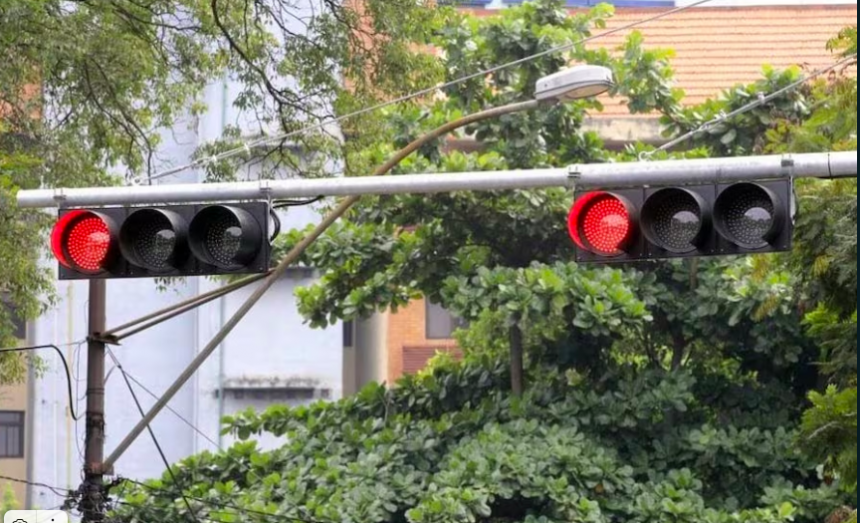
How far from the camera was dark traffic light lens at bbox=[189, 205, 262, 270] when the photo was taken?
9.26 m

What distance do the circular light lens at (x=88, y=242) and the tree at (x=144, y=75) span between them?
250 inches

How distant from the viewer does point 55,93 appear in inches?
701

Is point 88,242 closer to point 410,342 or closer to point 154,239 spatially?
point 154,239

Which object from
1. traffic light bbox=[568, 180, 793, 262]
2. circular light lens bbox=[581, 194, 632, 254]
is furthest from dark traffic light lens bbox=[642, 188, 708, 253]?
circular light lens bbox=[581, 194, 632, 254]

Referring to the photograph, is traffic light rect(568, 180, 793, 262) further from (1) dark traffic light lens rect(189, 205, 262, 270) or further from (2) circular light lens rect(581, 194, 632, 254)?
(1) dark traffic light lens rect(189, 205, 262, 270)

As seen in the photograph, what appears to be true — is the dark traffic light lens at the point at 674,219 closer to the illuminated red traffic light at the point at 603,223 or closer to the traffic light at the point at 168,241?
the illuminated red traffic light at the point at 603,223

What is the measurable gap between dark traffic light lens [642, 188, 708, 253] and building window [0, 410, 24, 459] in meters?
22.2

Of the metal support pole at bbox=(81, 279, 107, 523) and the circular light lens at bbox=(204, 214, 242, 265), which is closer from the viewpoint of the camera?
the circular light lens at bbox=(204, 214, 242, 265)

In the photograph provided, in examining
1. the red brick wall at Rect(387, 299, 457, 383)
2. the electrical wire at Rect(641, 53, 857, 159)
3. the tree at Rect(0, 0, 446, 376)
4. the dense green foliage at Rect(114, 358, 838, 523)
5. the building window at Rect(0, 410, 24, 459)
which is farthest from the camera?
the red brick wall at Rect(387, 299, 457, 383)

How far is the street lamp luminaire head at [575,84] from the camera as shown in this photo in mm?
10812

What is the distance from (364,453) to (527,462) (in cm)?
183

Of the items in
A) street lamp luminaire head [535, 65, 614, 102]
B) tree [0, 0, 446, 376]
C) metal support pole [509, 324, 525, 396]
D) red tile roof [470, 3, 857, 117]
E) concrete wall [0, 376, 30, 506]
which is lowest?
concrete wall [0, 376, 30, 506]

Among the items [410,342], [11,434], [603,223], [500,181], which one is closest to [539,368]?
[500,181]

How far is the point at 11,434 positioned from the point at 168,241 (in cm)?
2128
